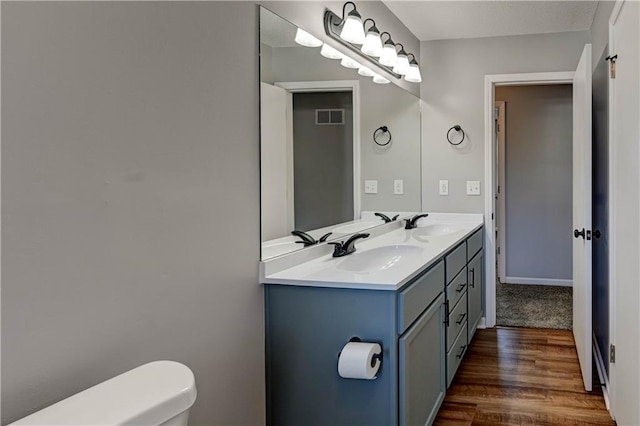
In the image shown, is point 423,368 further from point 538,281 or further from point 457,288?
point 538,281

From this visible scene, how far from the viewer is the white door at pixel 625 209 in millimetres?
2021

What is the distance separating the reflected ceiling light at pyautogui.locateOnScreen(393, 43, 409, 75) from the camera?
3461 millimetres

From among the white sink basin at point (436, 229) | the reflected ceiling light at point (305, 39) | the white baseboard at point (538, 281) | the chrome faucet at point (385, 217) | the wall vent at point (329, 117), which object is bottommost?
the white baseboard at point (538, 281)

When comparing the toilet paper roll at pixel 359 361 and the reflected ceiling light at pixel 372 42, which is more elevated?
the reflected ceiling light at pixel 372 42

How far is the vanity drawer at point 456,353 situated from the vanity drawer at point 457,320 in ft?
→ 0.11

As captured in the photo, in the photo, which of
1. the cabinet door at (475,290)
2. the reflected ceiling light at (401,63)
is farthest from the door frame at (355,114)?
the cabinet door at (475,290)

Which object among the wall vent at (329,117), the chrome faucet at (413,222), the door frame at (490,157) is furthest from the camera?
the door frame at (490,157)

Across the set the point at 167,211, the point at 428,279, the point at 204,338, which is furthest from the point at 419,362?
the point at 167,211

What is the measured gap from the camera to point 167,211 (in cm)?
147

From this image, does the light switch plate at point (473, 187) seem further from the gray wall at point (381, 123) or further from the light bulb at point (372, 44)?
the light bulb at point (372, 44)

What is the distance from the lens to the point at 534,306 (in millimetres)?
4848

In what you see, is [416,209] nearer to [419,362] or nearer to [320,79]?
[320,79]

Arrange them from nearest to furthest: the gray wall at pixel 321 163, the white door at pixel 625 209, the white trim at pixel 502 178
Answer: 1. the white door at pixel 625 209
2. the gray wall at pixel 321 163
3. the white trim at pixel 502 178

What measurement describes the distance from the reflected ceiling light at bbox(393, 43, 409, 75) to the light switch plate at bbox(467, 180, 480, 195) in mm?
1091
